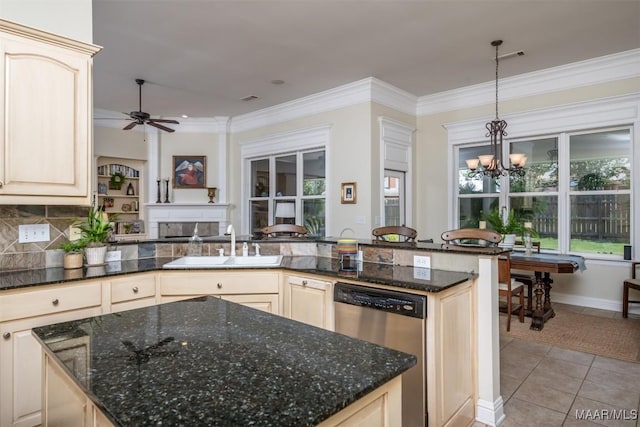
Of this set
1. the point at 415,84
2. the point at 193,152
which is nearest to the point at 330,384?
the point at 415,84

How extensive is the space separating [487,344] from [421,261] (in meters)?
0.64

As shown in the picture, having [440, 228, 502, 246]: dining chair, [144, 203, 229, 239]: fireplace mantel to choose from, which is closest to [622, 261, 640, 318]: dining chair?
[440, 228, 502, 246]: dining chair

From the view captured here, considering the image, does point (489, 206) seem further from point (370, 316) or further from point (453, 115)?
point (370, 316)

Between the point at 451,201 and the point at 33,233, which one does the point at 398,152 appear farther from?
the point at 33,233

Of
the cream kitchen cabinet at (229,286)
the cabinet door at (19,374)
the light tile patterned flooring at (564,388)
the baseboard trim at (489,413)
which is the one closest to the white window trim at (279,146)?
the cream kitchen cabinet at (229,286)

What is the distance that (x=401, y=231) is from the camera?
11.4 ft

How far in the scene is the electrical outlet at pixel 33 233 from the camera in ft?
8.17

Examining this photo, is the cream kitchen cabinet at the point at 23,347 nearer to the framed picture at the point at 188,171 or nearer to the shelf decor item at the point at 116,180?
the framed picture at the point at 188,171

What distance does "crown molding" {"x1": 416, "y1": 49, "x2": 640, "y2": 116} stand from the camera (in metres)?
4.33

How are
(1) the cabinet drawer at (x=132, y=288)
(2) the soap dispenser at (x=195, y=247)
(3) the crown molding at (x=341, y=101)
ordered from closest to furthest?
(1) the cabinet drawer at (x=132, y=288), (2) the soap dispenser at (x=195, y=247), (3) the crown molding at (x=341, y=101)

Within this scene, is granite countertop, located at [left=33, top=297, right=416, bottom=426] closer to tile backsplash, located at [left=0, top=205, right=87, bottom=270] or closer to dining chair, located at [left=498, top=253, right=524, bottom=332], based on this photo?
tile backsplash, located at [left=0, top=205, right=87, bottom=270]

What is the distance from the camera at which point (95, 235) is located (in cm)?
269

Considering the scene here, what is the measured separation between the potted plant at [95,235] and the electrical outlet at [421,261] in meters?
2.22

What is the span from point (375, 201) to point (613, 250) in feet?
9.70
